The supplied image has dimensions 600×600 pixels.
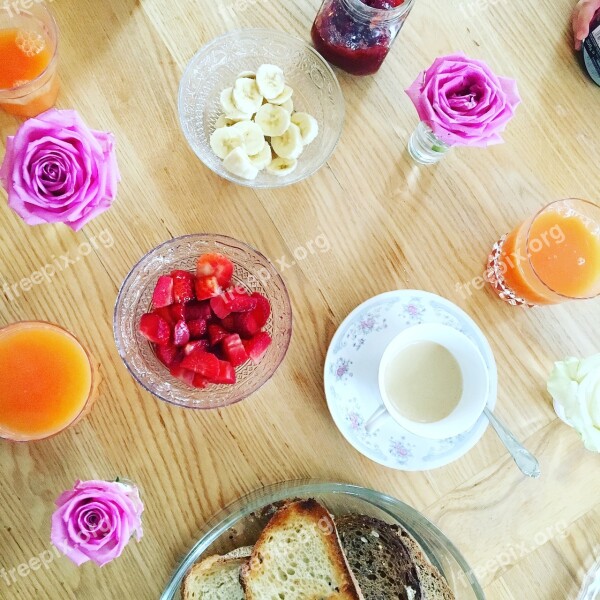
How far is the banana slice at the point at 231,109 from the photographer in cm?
123

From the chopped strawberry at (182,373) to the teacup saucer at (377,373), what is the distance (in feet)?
0.90

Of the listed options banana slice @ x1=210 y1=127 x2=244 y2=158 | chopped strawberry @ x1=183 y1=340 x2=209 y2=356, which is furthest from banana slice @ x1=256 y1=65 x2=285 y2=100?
chopped strawberry @ x1=183 y1=340 x2=209 y2=356

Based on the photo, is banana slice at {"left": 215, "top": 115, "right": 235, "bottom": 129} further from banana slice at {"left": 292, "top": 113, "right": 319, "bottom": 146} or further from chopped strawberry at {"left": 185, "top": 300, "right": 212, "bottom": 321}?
chopped strawberry at {"left": 185, "top": 300, "right": 212, "bottom": 321}

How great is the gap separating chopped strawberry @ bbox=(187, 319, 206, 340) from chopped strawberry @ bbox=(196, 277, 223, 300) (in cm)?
5

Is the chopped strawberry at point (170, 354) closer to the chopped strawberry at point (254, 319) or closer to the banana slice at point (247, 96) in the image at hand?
the chopped strawberry at point (254, 319)

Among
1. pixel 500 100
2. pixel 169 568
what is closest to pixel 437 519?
pixel 169 568

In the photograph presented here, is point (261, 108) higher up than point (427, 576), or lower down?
higher up

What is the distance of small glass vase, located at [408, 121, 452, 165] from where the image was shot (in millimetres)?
1222

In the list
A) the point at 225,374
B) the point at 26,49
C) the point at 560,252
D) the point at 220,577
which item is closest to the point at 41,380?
the point at 225,374

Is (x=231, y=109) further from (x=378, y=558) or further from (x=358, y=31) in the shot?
(x=378, y=558)

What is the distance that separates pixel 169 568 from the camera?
124cm

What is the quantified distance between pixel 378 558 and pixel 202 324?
1.87 ft

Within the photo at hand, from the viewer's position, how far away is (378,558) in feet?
4.03

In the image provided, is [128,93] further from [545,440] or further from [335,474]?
[545,440]
